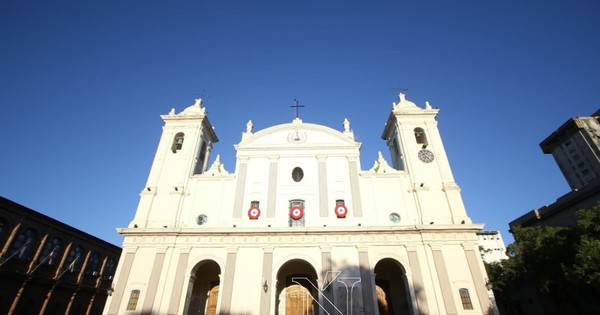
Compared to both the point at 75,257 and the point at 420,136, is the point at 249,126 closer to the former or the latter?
the point at 420,136

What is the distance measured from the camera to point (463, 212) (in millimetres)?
22016

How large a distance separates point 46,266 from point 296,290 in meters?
22.2

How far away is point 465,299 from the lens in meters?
18.8

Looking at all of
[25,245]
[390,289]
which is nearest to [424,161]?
[390,289]

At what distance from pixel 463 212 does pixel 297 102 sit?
686 inches

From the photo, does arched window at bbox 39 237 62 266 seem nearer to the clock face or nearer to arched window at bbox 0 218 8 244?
arched window at bbox 0 218 8 244

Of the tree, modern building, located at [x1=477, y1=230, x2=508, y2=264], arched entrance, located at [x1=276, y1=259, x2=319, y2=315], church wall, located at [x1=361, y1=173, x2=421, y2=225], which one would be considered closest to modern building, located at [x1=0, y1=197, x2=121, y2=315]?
arched entrance, located at [x1=276, y1=259, x2=319, y2=315]

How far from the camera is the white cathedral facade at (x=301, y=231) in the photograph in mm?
19297

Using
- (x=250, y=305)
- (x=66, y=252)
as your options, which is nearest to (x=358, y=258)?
(x=250, y=305)

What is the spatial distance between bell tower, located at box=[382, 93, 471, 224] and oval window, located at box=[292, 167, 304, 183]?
28.1 ft

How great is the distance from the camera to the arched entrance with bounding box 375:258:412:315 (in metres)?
21.3

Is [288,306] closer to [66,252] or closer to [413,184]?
[413,184]

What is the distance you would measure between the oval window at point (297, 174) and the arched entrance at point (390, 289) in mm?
8865

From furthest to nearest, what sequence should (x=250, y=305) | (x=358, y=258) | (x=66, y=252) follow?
(x=66, y=252) < (x=358, y=258) < (x=250, y=305)
